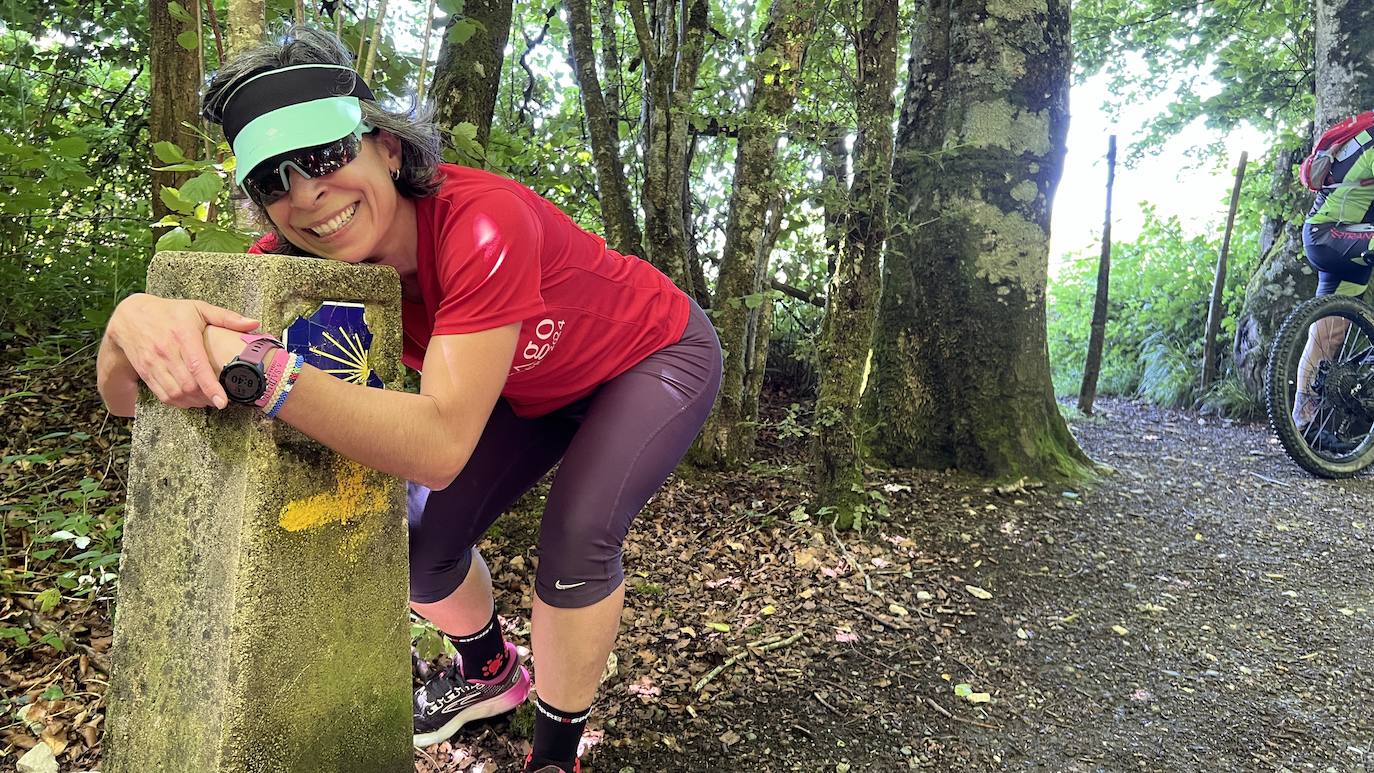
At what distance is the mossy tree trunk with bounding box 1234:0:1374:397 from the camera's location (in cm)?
591

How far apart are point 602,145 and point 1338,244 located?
4.68 metres

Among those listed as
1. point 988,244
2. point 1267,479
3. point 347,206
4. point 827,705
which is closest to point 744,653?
point 827,705

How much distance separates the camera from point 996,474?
444cm

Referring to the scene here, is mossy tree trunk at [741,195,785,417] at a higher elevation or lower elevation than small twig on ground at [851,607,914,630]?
higher

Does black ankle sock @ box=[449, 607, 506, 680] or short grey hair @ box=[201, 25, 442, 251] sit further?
black ankle sock @ box=[449, 607, 506, 680]

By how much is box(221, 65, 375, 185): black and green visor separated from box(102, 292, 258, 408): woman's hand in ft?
0.98

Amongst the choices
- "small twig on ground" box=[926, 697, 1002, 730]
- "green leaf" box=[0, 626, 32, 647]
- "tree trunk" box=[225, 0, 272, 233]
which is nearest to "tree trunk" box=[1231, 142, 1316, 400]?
"small twig on ground" box=[926, 697, 1002, 730]

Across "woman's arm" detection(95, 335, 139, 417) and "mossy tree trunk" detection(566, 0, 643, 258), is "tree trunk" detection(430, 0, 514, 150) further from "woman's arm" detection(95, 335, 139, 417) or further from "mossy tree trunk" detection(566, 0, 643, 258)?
"woman's arm" detection(95, 335, 139, 417)

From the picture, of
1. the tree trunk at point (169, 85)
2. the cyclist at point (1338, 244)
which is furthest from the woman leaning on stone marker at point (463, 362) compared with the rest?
the cyclist at point (1338, 244)

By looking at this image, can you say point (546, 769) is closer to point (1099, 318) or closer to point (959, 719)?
point (959, 719)

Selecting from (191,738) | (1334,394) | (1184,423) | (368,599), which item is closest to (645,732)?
(368,599)

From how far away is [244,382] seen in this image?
1.26 metres

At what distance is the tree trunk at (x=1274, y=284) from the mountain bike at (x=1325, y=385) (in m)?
1.49

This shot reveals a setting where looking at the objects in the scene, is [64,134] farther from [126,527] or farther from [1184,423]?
[1184,423]
